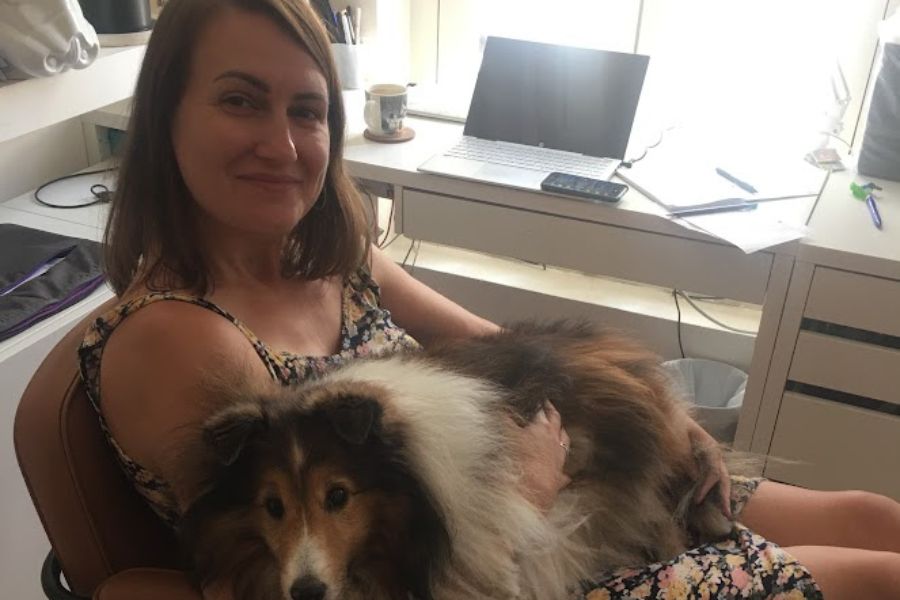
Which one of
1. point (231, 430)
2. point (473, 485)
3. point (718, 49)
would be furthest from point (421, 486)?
point (718, 49)

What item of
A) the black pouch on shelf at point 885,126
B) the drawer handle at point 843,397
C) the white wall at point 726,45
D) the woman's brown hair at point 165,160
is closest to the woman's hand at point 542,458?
the woman's brown hair at point 165,160

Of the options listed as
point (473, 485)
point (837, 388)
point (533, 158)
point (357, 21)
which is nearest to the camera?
point (473, 485)

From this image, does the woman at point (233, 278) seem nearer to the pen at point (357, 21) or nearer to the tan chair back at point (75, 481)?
the tan chair back at point (75, 481)

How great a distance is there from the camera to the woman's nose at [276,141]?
118cm

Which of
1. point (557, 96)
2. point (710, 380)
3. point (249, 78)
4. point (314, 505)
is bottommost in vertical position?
point (710, 380)

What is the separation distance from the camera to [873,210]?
187 centimetres

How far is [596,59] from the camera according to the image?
214 cm

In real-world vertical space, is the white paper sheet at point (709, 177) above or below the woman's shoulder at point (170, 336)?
below

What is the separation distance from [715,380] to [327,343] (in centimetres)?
142

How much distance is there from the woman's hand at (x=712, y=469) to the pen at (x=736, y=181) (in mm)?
827

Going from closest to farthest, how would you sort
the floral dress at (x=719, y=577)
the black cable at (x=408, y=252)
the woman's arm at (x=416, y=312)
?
the floral dress at (x=719, y=577) → the woman's arm at (x=416, y=312) → the black cable at (x=408, y=252)

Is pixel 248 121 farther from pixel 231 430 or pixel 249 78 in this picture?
pixel 231 430

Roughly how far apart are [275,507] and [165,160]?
533mm

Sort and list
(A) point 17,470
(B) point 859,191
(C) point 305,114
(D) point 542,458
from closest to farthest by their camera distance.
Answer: (D) point 542,458 → (C) point 305,114 → (A) point 17,470 → (B) point 859,191
